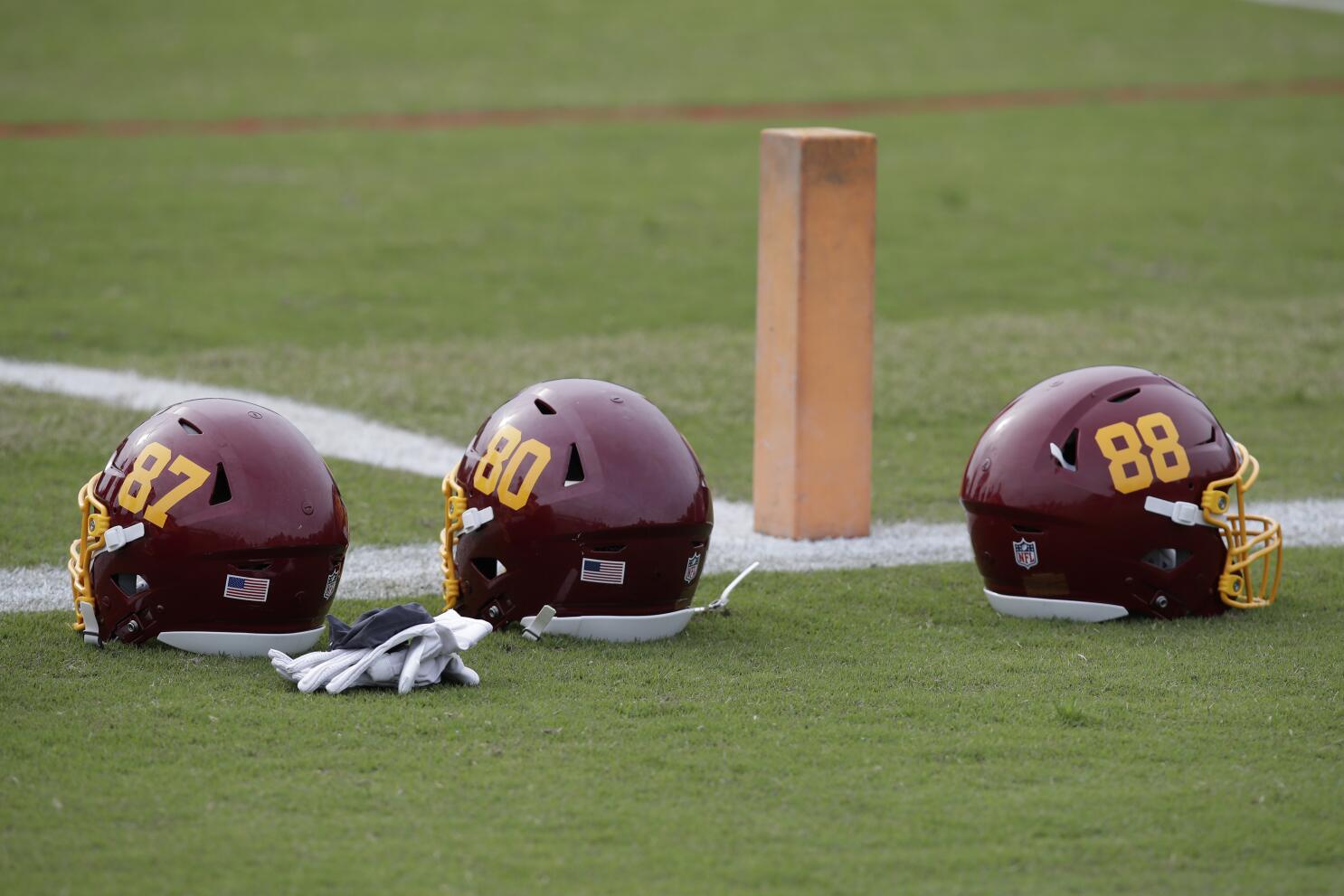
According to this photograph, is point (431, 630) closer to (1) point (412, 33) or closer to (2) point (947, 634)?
(2) point (947, 634)

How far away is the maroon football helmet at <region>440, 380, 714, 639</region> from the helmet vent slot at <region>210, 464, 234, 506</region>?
2.46 feet

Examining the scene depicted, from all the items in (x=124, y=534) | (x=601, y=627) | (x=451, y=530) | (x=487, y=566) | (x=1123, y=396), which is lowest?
(x=601, y=627)

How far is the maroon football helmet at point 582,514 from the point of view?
213 inches

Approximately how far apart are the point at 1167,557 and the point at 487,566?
2.32m

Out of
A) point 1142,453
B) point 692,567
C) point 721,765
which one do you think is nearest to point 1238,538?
point 1142,453

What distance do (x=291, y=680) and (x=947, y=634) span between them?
7.16 ft

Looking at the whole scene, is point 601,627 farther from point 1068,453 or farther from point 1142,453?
point 1142,453

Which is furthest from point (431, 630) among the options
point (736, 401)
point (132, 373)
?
point (132, 373)

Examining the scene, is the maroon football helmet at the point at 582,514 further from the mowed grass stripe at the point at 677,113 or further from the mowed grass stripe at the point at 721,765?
the mowed grass stripe at the point at 677,113

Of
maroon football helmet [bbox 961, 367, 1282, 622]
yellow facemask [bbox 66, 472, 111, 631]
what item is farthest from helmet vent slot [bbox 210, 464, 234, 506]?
maroon football helmet [bbox 961, 367, 1282, 622]

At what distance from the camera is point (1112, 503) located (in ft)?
18.4

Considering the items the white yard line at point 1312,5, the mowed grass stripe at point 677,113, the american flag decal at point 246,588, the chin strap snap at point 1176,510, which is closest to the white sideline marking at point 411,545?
the american flag decal at point 246,588

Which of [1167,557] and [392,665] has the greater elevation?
[1167,557]

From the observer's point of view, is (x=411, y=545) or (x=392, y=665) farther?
(x=411, y=545)
